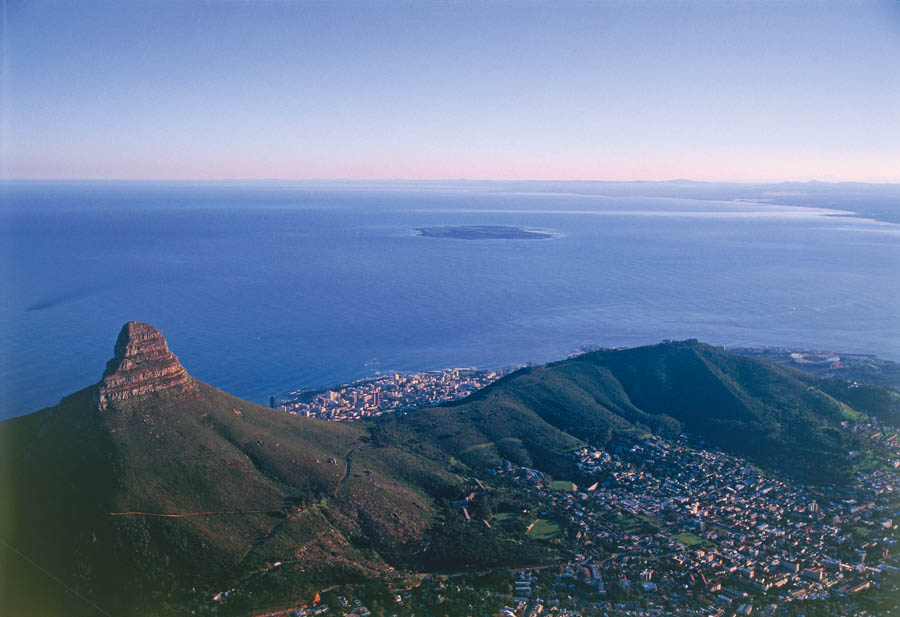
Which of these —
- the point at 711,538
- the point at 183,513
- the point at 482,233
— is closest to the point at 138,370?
the point at 183,513

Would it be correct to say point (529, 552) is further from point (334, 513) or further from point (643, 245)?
point (643, 245)

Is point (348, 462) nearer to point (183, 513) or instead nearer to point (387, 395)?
point (183, 513)

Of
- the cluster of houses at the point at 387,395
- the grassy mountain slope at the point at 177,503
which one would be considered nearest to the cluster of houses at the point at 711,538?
the grassy mountain slope at the point at 177,503

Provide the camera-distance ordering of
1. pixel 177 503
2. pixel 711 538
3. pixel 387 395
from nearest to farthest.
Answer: pixel 177 503
pixel 711 538
pixel 387 395

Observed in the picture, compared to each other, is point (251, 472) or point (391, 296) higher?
point (391, 296)

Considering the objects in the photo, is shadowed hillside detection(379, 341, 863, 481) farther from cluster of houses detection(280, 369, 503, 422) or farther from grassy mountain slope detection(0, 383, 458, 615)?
grassy mountain slope detection(0, 383, 458, 615)

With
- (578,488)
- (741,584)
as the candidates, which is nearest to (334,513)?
(578,488)

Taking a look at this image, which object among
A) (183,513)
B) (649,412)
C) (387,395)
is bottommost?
(387,395)
